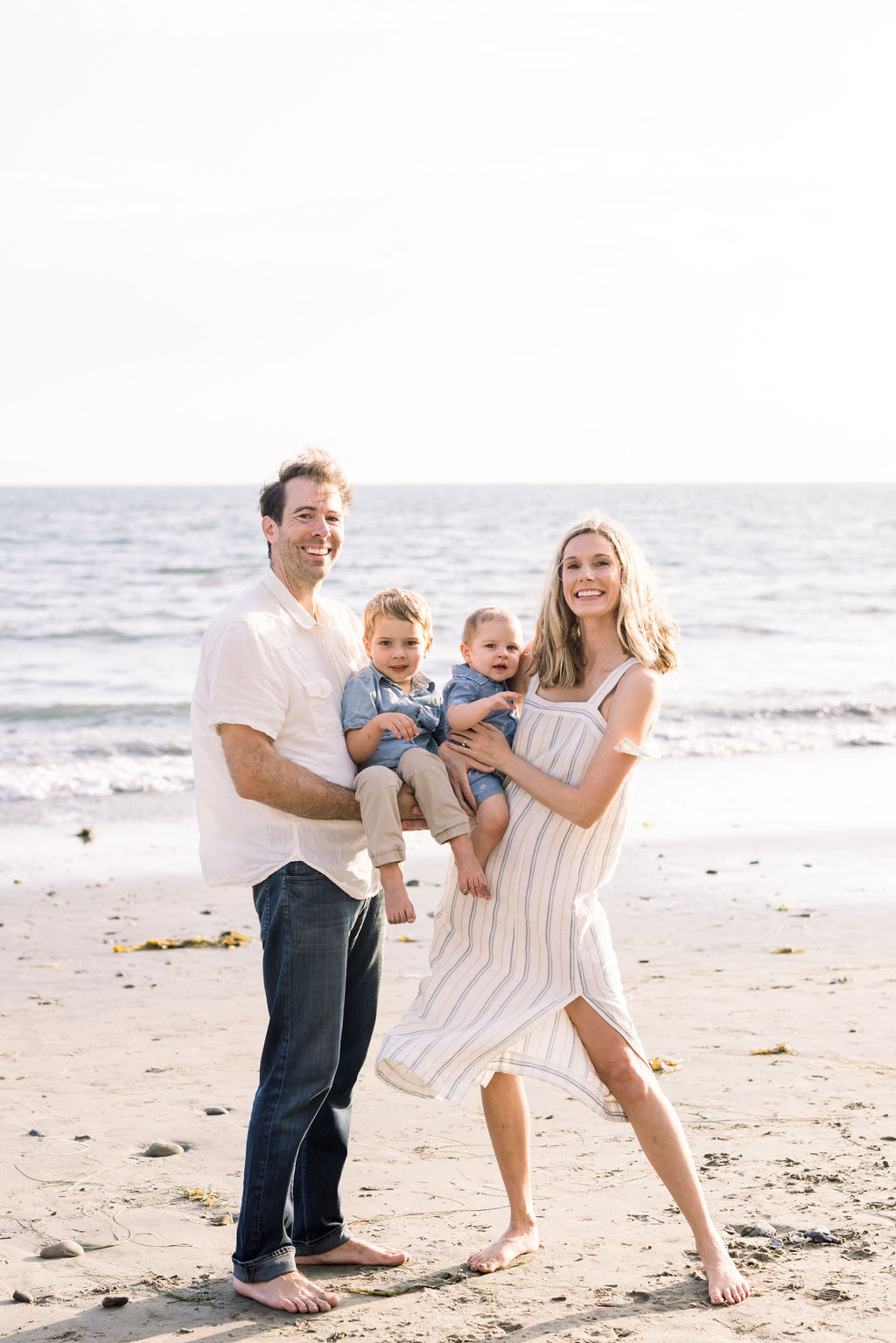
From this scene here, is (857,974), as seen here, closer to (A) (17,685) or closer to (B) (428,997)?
(B) (428,997)

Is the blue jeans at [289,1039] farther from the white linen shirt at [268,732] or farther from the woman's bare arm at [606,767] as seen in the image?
the woman's bare arm at [606,767]

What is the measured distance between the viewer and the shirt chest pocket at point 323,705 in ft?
11.2

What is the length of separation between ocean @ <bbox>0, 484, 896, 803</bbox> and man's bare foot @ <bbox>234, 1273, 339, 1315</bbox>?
6.45 feet

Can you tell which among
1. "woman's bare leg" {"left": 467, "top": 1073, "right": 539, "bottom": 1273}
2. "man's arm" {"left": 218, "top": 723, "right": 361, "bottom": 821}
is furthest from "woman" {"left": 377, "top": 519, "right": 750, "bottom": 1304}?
"man's arm" {"left": 218, "top": 723, "right": 361, "bottom": 821}

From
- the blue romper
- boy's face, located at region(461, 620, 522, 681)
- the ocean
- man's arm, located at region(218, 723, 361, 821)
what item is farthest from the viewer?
the ocean

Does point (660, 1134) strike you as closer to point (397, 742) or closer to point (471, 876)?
point (471, 876)

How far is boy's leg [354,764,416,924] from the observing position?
332cm

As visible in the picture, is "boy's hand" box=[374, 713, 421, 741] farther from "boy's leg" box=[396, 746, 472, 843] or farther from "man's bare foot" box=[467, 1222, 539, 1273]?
"man's bare foot" box=[467, 1222, 539, 1273]

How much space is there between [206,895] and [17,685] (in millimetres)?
10214

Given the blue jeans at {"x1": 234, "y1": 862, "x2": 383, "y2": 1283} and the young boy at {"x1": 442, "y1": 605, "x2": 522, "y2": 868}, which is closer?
the blue jeans at {"x1": 234, "y1": 862, "x2": 383, "y2": 1283}

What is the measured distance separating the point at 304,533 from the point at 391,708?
541mm

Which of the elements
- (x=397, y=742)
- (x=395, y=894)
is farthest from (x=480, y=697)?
(x=395, y=894)

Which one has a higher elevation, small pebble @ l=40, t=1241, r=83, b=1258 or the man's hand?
the man's hand

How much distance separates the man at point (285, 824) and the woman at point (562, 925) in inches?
13.3
